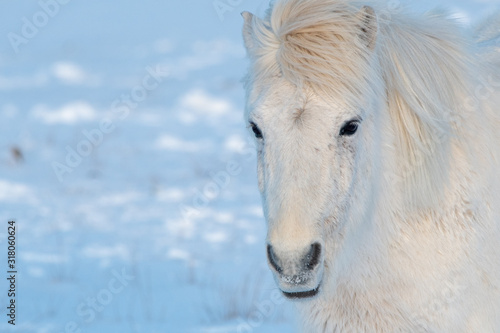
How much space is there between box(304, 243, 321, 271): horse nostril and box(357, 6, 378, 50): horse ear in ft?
2.96

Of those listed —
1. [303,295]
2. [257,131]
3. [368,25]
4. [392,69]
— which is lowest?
[303,295]

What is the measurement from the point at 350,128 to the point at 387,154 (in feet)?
1.00

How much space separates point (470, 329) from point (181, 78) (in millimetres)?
10794

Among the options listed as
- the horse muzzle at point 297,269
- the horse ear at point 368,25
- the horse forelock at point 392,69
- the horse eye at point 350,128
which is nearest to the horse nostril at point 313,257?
the horse muzzle at point 297,269

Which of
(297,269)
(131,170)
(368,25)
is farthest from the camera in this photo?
(131,170)

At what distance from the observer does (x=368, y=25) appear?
289 centimetres

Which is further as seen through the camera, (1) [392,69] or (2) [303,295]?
(1) [392,69]

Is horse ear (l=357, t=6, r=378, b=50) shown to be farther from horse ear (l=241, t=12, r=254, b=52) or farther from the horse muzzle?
the horse muzzle

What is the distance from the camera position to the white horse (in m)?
2.76

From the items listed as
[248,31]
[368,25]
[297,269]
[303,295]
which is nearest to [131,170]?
[248,31]

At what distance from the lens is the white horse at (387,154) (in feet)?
9.05

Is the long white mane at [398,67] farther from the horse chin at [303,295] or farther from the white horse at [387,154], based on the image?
the horse chin at [303,295]

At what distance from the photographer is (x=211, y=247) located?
7117mm

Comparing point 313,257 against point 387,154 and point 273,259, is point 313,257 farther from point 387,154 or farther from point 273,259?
point 387,154
